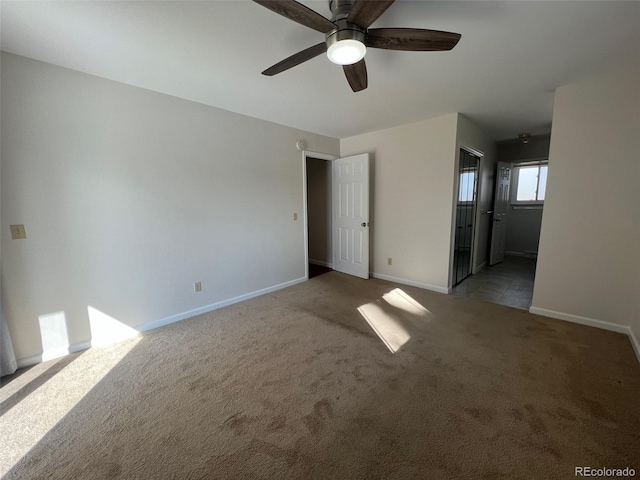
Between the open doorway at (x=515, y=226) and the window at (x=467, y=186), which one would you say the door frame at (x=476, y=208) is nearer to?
the window at (x=467, y=186)

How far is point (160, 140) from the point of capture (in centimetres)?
259

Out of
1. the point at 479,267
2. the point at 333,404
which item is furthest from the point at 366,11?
the point at 479,267

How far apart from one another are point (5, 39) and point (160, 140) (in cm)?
106

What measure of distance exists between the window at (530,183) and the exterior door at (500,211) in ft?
2.94

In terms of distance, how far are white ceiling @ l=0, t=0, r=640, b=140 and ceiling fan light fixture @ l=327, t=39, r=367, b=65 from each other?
278mm

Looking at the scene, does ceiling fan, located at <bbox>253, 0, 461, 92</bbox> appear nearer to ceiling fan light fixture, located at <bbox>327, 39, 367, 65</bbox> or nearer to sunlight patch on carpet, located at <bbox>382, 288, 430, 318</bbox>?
ceiling fan light fixture, located at <bbox>327, 39, 367, 65</bbox>

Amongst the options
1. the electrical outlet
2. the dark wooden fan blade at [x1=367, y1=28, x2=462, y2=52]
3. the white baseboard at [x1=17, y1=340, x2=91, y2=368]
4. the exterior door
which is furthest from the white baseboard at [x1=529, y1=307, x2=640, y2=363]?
the electrical outlet

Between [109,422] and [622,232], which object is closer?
[109,422]

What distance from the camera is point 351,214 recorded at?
170 inches

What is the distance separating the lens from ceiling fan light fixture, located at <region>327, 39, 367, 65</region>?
1423mm

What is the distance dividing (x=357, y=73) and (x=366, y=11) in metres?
0.52

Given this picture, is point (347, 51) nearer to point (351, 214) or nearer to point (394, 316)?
point (394, 316)

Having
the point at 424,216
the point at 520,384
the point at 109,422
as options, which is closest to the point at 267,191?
the point at 424,216

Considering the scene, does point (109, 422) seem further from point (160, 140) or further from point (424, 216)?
point (424, 216)
